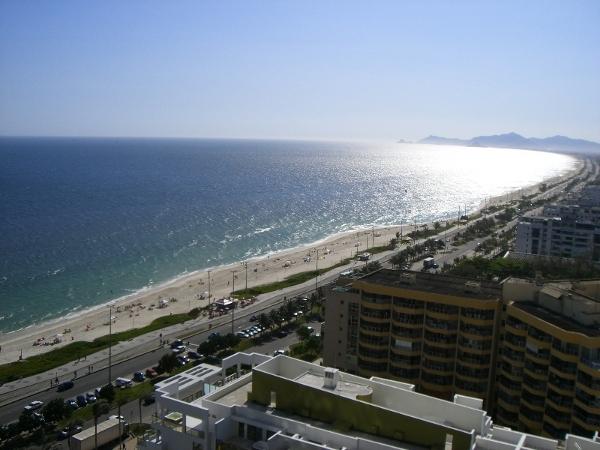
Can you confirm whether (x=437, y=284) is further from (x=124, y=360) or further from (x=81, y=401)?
(x=124, y=360)

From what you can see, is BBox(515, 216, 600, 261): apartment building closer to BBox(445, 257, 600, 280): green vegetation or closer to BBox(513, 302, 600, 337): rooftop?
BBox(445, 257, 600, 280): green vegetation

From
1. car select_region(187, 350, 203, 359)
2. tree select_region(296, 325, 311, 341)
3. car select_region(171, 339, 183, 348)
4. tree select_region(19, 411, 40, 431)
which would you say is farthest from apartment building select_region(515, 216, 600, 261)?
tree select_region(19, 411, 40, 431)

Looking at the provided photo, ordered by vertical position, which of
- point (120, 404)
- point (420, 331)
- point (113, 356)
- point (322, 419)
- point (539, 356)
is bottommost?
point (113, 356)

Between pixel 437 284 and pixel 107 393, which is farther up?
pixel 437 284

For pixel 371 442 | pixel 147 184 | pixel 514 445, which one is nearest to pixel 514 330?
pixel 514 445

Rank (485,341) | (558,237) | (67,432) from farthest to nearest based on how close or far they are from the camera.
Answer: (558,237) < (67,432) < (485,341)

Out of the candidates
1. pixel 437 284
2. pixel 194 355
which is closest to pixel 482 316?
pixel 437 284
